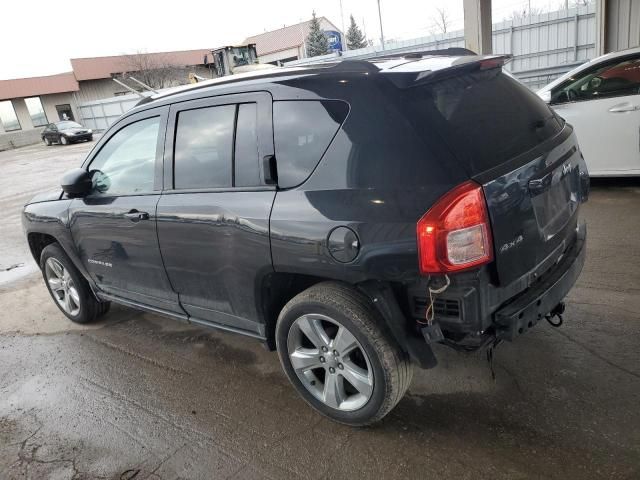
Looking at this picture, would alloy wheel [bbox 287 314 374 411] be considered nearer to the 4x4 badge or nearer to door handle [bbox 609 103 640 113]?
the 4x4 badge

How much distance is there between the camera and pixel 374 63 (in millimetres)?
2576

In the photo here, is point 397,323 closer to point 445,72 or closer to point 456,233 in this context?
point 456,233

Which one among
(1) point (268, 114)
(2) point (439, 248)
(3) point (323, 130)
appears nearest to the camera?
(2) point (439, 248)

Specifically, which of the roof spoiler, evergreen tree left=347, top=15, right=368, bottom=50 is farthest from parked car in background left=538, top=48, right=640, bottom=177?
evergreen tree left=347, top=15, right=368, bottom=50

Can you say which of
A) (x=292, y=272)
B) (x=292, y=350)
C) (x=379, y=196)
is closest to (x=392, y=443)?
(x=292, y=350)

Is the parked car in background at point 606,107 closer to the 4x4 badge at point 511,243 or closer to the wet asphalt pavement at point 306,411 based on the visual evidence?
the wet asphalt pavement at point 306,411

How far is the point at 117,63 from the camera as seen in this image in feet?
144

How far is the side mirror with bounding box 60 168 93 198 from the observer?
360 centimetres

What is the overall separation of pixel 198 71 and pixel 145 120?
46.5 metres

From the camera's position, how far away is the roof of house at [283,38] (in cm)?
5781

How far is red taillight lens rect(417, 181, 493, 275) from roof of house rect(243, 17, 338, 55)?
59532 millimetres

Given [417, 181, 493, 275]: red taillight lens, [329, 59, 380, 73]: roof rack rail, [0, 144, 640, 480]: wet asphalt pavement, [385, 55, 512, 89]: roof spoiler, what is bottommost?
[0, 144, 640, 480]: wet asphalt pavement

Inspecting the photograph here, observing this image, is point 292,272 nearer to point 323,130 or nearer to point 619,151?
point 323,130

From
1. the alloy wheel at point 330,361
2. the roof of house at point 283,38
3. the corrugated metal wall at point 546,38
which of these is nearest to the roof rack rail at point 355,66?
the alloy wheel at point 330,361
